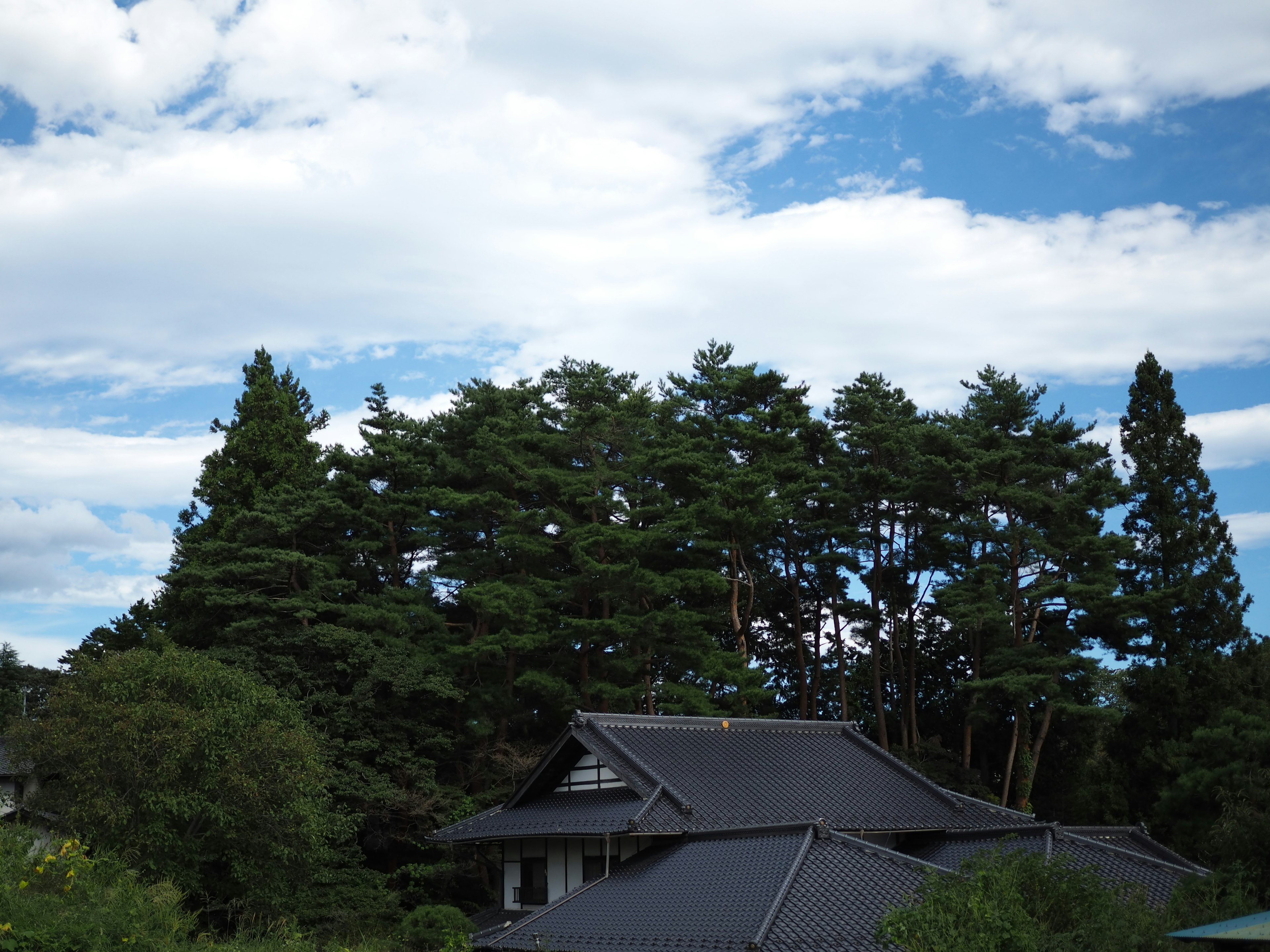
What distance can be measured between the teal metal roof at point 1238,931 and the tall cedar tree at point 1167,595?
898 inches

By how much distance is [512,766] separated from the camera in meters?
30.3

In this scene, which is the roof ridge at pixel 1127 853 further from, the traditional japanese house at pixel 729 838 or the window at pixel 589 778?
the window at pixel 589 778

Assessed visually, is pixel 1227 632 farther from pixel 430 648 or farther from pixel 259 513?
pixel 259 513

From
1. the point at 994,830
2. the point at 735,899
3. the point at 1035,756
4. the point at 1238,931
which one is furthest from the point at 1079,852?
the point at 1035,756

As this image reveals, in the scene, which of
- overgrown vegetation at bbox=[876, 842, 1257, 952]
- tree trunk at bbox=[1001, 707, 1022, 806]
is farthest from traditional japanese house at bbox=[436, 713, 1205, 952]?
tree trunk at bbox=[1001, 707, 1022, 806]

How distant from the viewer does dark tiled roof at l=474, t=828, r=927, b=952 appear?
51.3 ft

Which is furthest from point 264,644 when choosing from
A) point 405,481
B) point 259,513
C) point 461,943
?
point 461,943

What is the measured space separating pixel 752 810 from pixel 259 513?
18.5 meters

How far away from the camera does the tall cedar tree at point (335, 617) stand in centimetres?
2998

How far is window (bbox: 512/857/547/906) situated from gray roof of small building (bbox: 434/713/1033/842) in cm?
91

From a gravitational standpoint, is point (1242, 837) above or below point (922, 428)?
below

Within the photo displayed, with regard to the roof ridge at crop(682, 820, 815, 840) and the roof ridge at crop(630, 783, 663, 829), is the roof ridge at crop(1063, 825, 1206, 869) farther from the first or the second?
the roof ridge at crop(630, 783, 663, 829)

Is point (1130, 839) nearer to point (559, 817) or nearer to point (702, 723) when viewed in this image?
point (702, 723)

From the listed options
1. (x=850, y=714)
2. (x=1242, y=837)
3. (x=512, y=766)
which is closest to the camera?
(x=1242, y=837)
